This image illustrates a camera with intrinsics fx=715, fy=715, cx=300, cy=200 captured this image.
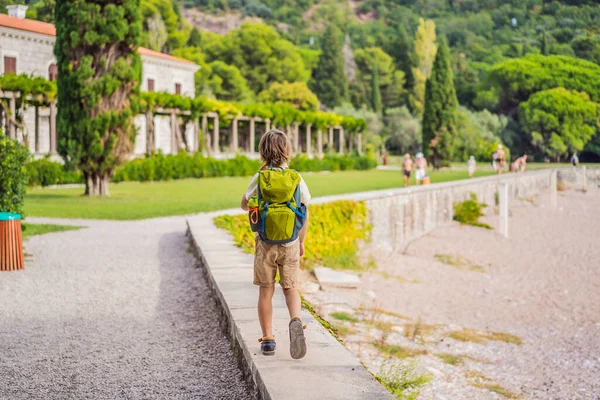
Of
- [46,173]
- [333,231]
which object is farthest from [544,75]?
[333,231]

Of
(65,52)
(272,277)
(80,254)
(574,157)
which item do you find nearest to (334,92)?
(574,157)

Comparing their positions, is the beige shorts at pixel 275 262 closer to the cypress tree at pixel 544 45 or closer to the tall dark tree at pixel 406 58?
the cypress tree at pixel 544 45

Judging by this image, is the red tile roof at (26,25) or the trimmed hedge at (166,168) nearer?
the trimmed hedge at (166,168)

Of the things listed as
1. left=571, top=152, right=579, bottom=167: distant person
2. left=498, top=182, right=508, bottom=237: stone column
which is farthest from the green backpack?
left=571, top=152, right=579, bottom=167: distant person

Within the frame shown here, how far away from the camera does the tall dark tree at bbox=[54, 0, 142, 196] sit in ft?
65.4

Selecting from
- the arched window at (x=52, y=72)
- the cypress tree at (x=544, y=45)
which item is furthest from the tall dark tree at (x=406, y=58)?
the arched window at (x=52, y=72)

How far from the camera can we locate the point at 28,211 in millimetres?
16031

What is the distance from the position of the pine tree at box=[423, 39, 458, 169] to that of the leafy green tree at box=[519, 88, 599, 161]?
4.73m

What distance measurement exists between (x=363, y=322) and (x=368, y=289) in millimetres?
3334

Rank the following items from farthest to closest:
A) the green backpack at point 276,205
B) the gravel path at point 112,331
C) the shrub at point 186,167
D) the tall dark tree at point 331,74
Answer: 1. the tall dark tree at point 331,74
2. the shrub at point 186,167
3. the gravel path at point 112,331
4. the green backpack at point 276,205

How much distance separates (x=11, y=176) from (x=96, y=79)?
12.1 m

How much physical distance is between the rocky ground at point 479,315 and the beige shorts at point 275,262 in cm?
171

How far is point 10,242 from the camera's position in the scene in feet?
26.9

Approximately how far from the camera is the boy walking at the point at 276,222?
→ 3908 millimetres
